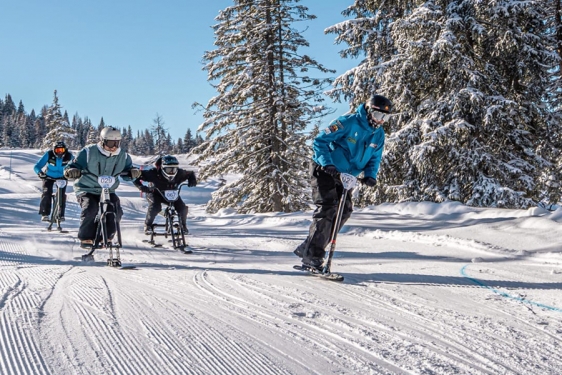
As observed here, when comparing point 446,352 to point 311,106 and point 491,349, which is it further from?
point 311,106

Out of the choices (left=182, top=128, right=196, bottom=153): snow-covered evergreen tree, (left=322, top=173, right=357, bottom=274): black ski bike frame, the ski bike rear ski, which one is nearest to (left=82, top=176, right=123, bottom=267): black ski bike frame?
the ski bike rear ski

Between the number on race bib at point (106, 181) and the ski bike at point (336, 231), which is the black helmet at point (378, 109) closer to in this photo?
the ski bike at point (336, 231)

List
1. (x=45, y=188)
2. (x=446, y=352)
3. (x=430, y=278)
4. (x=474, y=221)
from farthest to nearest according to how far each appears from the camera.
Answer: (x=45, y=188) < (x=474, y=221) < (x=430, y=278) < (x=446, y=352)

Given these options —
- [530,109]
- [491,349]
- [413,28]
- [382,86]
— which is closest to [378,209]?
[382,86]

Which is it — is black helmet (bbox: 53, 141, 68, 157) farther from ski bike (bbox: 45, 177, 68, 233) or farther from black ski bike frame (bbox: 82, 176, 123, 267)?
black ski bike frame (bbox: 82, 176, 123, 267)

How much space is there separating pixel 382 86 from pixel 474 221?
8329 millimetres

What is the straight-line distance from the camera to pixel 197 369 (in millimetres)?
2262

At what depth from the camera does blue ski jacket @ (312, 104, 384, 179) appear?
197 inches

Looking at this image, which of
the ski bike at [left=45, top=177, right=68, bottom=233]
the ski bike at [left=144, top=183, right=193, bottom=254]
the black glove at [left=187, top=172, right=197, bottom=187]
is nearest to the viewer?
→ the ski bike at [left=144, top=183, right=193, bottom=254]

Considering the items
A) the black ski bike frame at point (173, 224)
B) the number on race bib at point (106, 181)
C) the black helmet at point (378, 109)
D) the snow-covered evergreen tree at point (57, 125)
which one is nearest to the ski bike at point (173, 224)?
the black ski bike frame at point (173, 224)

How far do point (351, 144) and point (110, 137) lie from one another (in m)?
3.39

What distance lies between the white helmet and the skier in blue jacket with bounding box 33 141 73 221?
5.21m

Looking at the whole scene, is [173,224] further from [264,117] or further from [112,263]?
[264,117]

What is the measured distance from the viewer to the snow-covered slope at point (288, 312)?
93.9 inches
